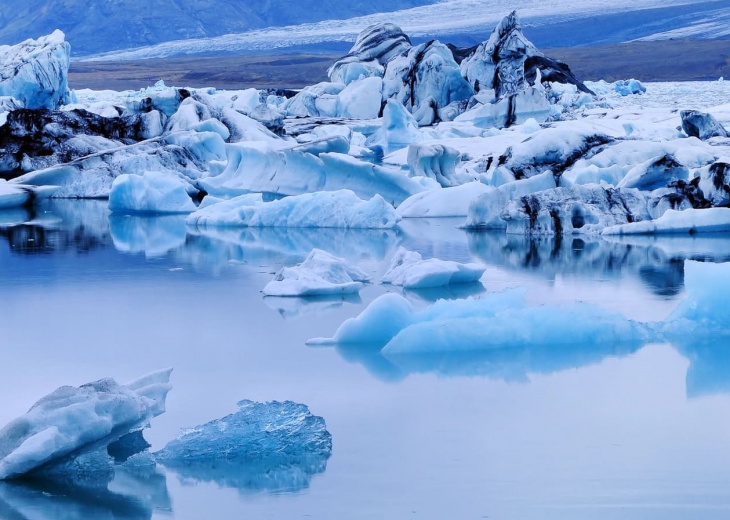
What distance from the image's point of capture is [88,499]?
2.87 m

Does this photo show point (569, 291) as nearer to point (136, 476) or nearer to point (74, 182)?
point (136, 476)

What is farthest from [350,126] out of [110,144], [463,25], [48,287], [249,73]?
[463,25]

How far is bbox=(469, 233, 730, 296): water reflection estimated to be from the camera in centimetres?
683

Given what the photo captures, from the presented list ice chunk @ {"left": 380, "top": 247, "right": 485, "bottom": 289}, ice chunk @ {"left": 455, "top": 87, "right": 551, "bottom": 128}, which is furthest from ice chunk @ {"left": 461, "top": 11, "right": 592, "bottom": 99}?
ice chunk @ {"left": 380, "top": 247, "right": 485, "bottom": 289}

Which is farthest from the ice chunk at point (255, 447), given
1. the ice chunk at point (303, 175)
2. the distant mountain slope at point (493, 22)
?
the distant mountain slope at point (493, 22)

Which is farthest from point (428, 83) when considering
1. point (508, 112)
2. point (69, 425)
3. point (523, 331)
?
point (69, 425)

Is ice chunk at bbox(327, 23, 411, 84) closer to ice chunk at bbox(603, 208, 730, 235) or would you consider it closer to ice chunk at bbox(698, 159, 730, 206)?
ice chunk at bbox(698, 159, 730, 206)

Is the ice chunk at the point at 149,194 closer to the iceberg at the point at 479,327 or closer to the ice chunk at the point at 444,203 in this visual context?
the ice chunk at the point at 444,203

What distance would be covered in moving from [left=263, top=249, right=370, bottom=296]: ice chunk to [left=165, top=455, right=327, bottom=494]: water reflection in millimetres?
2828

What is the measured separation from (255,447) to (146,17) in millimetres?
94271

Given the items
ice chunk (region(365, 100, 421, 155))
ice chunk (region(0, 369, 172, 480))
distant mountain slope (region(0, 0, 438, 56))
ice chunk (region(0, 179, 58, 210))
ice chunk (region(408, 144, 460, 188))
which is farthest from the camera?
distant mountain slope (region(0, 0, 438, 56))

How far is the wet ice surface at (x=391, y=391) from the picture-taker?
2.84 meters

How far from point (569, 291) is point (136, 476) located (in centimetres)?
359

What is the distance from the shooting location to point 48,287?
6531 mm
